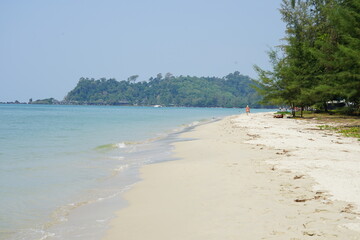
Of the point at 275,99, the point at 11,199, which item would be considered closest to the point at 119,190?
the point at 11,199

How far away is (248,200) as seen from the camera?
6484 millimetres

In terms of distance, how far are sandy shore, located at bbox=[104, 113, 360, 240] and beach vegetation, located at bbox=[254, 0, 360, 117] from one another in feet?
63.7

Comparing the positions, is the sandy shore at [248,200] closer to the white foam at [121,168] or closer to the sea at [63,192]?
the sea at [63,192]

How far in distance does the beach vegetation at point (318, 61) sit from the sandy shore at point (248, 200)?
19.4 meters

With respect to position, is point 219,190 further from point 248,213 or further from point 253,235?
point 253,235

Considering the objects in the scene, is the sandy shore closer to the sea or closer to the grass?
the sea

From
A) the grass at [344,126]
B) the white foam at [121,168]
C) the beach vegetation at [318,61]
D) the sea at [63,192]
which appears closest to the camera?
the sea at [63,192]

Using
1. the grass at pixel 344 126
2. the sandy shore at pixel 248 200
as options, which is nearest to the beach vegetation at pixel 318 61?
the grass at pixel 344 126

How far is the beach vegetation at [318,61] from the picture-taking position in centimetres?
2827

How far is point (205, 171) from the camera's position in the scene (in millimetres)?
9859

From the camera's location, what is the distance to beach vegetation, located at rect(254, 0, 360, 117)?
28266 millimetres

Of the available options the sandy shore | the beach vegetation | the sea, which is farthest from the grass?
the sea

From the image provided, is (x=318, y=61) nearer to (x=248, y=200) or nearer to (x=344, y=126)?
(x=344, y=126)

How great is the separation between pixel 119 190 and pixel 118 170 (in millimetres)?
3072
